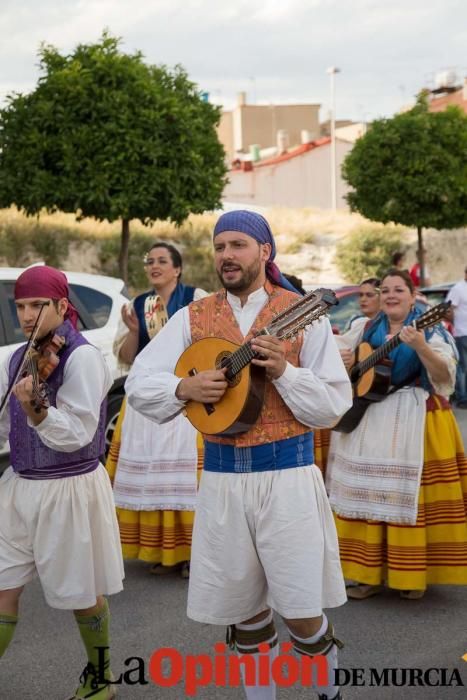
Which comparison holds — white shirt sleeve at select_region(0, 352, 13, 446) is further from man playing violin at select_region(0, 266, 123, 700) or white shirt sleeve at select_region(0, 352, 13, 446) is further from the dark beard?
the dark beard

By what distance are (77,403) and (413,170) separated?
1892cm

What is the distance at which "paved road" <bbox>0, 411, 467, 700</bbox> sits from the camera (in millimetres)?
4207

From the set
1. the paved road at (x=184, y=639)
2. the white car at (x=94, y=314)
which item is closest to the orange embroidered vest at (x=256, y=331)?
the paved road at (x=184, y=639)

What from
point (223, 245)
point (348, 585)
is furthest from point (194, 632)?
point (223, 245)

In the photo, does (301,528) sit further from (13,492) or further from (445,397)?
(445,397)

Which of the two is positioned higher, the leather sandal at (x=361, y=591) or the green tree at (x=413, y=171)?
the green tree at (x=413, y=171)

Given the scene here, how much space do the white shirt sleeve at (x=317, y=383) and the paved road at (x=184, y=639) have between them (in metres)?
1.47

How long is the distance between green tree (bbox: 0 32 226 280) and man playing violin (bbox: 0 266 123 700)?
11.7 meters

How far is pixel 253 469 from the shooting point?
3449mm

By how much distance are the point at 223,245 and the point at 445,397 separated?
2359mm

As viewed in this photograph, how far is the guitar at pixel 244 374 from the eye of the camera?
3312mm

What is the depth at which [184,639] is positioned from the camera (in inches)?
190

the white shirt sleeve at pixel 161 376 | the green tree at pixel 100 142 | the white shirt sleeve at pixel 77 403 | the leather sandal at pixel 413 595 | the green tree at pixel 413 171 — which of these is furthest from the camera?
the green tree at pixel 413 171

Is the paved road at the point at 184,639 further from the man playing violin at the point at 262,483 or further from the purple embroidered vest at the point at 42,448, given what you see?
the purple embroidered vest at the point at 42,448
